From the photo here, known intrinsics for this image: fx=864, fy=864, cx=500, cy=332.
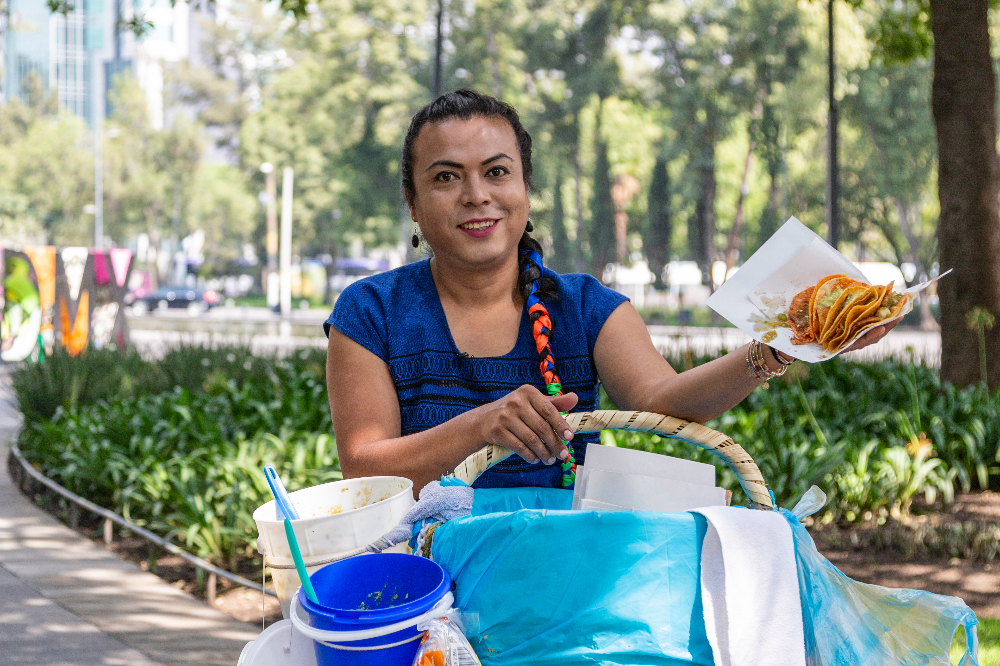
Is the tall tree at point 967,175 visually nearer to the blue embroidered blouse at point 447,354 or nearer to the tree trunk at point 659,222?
the blue embroidered blouse at point 447,354

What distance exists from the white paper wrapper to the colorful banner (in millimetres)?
11686

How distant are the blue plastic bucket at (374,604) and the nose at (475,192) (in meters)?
0.93

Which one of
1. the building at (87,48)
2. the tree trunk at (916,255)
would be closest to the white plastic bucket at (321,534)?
the tree trunk at (916,255)

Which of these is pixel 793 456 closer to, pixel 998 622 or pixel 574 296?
pixel 998 622

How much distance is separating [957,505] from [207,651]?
13.2ft

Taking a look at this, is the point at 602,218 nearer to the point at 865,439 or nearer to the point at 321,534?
the point at 865,439

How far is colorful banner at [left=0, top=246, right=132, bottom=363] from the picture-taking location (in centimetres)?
1220

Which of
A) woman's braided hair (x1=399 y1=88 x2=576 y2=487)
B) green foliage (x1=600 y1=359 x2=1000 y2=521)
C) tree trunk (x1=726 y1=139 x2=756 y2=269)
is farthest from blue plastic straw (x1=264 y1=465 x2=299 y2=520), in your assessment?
tree trunk (x1=726 y1=139 x2=756 y2=269)

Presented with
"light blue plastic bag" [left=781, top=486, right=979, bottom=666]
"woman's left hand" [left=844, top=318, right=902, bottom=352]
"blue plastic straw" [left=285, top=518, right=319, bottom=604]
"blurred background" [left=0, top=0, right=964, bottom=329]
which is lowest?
"light blue plastic bag" [left=781, top=486, right=979, bottom=666]

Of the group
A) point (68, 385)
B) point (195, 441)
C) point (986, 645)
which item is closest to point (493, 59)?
point (68, 385)

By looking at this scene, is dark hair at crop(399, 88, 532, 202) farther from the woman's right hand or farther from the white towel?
the white towel

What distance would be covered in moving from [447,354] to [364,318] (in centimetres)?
21

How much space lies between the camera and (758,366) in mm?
1640

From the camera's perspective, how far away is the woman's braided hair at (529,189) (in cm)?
197
